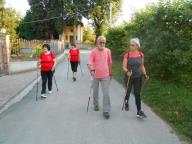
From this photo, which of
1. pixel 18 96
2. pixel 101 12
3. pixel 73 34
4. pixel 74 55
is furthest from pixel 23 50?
pixel 73 34

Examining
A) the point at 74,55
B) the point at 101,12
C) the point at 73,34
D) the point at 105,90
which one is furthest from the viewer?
the point at 73,34

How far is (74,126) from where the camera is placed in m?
8.04

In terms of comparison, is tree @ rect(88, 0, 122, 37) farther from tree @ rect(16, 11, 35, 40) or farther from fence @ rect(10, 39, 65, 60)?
fence @ rect(10, 39, 65, 60)

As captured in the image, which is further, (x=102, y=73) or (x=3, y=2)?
(x=3, y=2)

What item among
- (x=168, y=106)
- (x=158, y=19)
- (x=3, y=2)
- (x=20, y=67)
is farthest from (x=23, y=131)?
(x=3, y=2)

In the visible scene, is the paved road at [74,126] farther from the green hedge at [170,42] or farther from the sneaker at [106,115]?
the green hedge at [170,42]

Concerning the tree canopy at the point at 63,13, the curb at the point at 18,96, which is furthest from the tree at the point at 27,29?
the curb at the point at 18,96

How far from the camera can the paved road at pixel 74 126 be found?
706cm

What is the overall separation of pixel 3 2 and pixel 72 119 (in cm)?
3697

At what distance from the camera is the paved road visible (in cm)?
706

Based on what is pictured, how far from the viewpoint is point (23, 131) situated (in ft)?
25.2

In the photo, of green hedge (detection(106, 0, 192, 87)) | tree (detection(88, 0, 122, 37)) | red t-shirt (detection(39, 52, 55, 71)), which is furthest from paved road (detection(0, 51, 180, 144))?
tree (detection(88, 0, 122, 37))

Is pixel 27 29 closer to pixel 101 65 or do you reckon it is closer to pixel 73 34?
pixel 73 34

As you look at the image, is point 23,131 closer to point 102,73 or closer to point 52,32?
point 102,73
